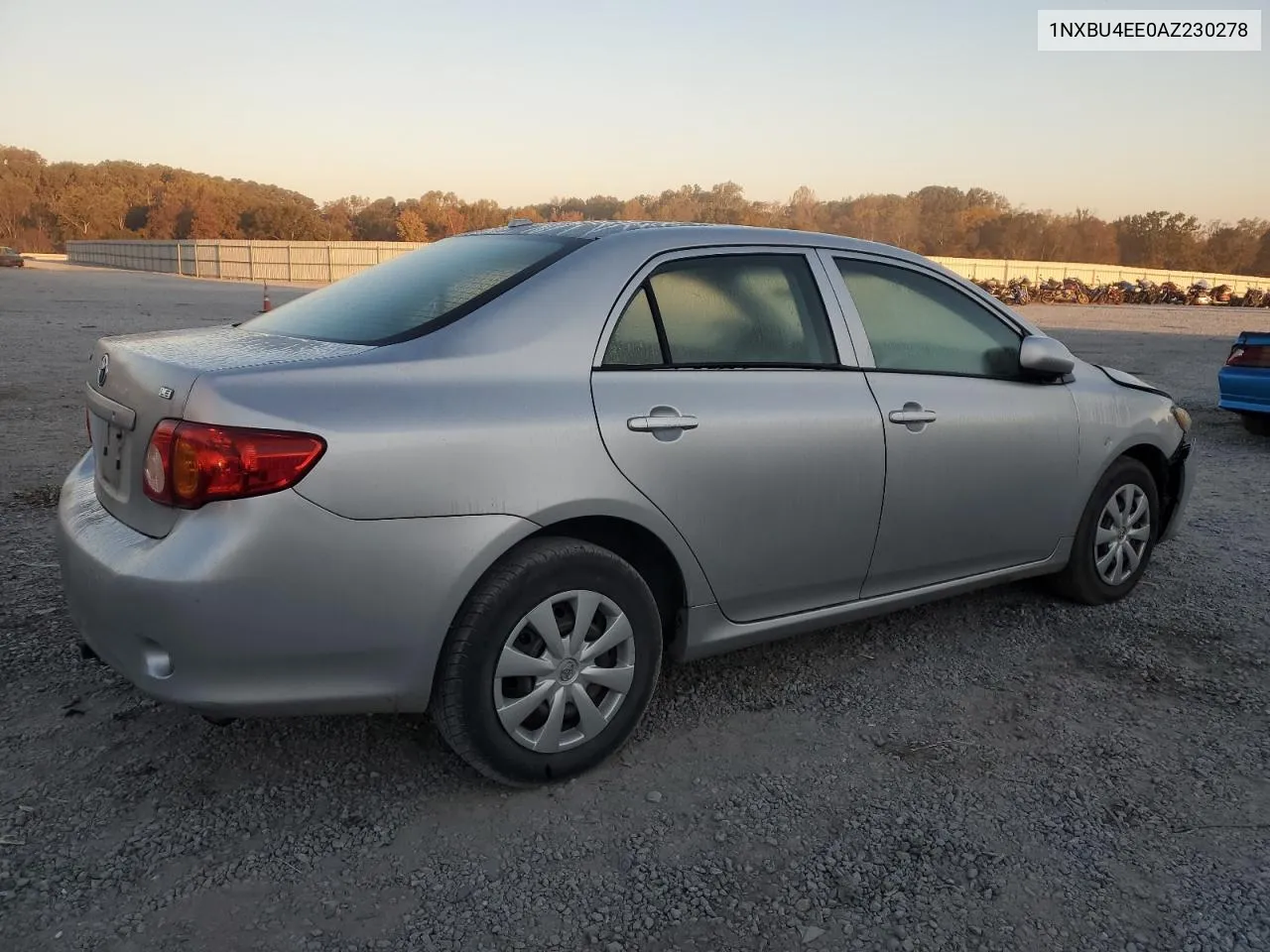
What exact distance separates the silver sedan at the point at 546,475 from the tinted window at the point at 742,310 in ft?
0.04

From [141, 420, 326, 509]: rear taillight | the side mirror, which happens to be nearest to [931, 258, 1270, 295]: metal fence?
the side mirror

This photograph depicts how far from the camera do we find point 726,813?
273 cm

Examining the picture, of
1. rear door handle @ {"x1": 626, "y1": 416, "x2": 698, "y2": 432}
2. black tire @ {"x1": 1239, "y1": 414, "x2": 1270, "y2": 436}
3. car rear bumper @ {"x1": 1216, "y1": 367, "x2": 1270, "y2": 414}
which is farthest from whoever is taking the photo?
black tire @ {"x1": 1239, "y1": 414, "x2": 1270, "y2": 436}

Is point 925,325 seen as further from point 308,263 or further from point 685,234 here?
point 308,263

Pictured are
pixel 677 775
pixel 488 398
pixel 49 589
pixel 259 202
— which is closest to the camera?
pixel 488 398

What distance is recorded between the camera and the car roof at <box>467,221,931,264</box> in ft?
10.3

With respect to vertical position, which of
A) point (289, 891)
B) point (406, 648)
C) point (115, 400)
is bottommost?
point (289, 891)

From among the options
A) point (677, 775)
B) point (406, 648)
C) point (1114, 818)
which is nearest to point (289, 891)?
point (406, 648)

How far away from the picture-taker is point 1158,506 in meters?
4.64

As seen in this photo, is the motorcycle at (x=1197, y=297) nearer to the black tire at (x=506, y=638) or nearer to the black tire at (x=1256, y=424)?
the black tire at (x=1256, y=424)

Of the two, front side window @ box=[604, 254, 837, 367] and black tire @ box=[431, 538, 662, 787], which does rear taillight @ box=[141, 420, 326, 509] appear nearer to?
black tire @ box=[431, 538, 662, 787]

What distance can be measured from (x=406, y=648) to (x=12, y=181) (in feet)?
387

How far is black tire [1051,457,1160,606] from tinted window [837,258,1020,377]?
31.4 inches

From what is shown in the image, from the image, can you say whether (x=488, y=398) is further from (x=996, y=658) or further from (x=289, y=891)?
(x=996, y=658)
